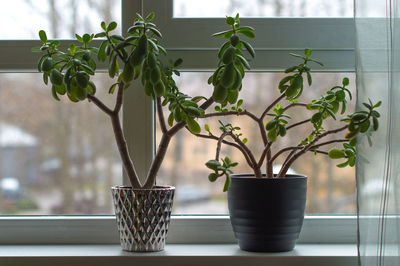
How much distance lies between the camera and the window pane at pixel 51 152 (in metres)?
1.49

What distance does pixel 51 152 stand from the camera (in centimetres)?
150

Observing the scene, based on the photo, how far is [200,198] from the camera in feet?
4.89

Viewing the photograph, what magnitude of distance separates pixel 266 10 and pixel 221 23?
5.7 inches

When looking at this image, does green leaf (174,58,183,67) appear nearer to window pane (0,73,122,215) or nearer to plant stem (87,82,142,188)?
plant stem (87,82,142,188)

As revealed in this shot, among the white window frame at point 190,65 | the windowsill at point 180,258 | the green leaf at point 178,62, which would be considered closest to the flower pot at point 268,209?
the windowsill at point 180,258

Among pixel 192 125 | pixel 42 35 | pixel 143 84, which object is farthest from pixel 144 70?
pixel 42 35

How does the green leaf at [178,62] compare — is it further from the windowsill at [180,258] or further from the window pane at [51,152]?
the windowsill at [180,258]

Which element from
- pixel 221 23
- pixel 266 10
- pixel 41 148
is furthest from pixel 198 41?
pixel 41 148

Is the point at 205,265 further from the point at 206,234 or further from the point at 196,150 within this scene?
the point at 196,150

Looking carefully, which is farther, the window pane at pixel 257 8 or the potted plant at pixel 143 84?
the window pane at pixel 257 8

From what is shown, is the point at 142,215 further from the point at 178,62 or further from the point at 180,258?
the point at 178,62

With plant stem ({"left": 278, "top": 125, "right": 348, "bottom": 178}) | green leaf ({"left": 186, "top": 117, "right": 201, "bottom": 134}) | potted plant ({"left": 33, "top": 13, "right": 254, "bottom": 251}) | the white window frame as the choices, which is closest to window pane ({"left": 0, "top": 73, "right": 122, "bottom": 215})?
the white window frame

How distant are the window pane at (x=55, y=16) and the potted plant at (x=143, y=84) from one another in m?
0.23

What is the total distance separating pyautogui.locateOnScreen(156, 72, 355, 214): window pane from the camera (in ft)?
4.86
